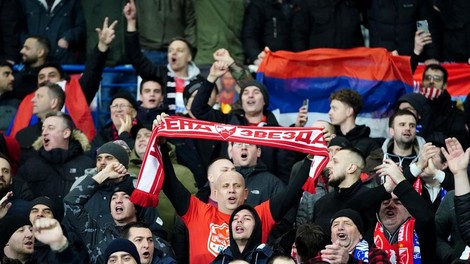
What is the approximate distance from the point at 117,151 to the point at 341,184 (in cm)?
232

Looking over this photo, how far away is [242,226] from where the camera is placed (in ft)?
47.1

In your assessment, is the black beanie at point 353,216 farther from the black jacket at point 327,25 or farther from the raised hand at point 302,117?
the black jacket at point 327,25

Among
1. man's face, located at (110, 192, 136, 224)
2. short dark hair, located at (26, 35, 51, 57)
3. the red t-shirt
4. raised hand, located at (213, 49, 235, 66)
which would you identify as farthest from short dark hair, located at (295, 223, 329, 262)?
short dark hair, located at (26, 35, 51, 57)

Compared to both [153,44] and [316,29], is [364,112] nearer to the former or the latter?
[316,29]

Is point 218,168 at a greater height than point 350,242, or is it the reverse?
point 218,168

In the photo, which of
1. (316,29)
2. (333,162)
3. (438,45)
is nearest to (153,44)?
(316,29)

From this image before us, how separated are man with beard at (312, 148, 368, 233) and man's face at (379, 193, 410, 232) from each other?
34 centimetres

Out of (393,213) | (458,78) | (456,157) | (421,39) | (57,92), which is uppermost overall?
(421,39)

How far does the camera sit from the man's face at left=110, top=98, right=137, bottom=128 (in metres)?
17.6

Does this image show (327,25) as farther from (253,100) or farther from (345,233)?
(345,233)

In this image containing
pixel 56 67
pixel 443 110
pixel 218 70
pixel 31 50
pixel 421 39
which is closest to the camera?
pixel 218 70

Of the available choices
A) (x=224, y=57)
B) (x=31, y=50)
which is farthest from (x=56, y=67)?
(x=224, y=57)

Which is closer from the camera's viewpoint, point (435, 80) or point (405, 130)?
point (405, 130)

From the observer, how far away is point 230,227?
14.4 metres
